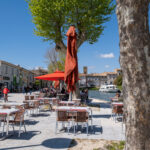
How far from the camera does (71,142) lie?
4.55m

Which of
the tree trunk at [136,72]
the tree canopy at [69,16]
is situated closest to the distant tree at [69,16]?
the tree canopy at [69,16]

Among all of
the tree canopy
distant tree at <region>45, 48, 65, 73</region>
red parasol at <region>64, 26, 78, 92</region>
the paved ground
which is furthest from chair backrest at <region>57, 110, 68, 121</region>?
distant tree at <region>45, 48, 65, 73</region>

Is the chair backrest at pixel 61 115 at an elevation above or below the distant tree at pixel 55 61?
below

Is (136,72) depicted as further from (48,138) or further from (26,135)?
(26,135)

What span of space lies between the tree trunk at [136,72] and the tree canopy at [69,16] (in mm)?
9346

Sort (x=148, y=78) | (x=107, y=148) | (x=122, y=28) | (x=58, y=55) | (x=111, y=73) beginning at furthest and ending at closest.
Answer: (x=111, y=73), (x=58, y=55), (x=107, y=148), (x=122, y=28), (x=148, y=78)

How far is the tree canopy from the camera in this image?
11.5 m

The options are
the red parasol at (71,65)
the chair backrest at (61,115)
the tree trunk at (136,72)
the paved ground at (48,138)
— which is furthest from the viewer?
the red parasol at (71,65)

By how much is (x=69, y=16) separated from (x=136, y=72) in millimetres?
10572

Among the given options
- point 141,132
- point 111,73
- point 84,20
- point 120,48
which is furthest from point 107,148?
point 111,73

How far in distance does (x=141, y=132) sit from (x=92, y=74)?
96339mm

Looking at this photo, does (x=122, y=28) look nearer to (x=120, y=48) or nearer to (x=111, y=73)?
(x=120, y=48)

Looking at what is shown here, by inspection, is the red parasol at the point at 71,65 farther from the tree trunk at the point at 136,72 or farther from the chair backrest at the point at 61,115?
the tree trunk at the point at 136,72

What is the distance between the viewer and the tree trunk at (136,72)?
2.54 meters
